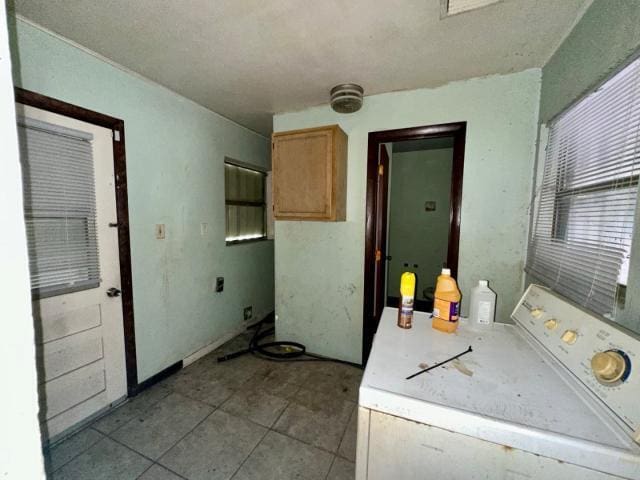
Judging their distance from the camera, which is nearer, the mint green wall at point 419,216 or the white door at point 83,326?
the white door at point 83,326

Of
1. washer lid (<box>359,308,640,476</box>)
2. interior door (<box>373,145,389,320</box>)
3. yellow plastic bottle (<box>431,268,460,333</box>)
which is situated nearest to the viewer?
washer lid (<box>359,308,640,476</box>)

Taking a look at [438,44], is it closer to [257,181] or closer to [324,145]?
[324,145]

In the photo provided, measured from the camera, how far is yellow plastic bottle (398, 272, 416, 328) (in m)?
1.17

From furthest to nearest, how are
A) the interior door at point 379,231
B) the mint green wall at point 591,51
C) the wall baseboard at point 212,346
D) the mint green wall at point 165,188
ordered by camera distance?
the wall baseboard at point 212,346
the interior door at point 379,231
the mint green wall at point 165,188
the mint green wall at point 591,51

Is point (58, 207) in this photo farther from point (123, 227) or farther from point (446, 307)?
point (446, 307)

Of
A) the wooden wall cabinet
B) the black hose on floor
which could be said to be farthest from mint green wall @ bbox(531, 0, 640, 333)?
the black hose on floor

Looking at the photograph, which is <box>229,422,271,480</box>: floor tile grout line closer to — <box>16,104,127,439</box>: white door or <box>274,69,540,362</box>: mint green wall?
<box>274,69,540,362</box>: mint green wall

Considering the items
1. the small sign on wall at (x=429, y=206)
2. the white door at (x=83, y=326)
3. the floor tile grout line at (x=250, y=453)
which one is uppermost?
the small sign on wall at (x=429, y=206)

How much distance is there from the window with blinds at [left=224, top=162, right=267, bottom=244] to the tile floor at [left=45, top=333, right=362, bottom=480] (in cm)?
150

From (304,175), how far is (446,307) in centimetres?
136

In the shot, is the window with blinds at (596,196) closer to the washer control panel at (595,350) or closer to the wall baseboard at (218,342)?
the washer control panel at (595,350)

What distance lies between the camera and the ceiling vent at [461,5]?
115 cm

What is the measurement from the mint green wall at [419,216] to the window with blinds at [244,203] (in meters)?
2.17

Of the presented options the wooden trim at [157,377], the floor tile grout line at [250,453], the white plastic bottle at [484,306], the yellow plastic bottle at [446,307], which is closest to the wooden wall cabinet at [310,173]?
the yellow plastic bottle at [446,307]
